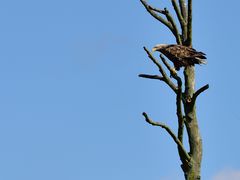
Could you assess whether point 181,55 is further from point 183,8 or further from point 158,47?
point 158,47

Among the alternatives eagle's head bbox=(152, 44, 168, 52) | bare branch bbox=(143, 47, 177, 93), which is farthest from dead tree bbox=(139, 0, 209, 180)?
eagle's head bbox=(152, 44, 168, 52)

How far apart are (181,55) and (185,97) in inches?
89.9

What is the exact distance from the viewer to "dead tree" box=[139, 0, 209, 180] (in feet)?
32.4

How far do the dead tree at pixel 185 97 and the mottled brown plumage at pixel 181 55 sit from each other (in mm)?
550

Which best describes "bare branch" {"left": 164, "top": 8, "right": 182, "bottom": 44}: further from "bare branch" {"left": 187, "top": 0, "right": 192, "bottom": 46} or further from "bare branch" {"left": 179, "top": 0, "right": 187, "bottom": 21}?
"bare branch" {"left": 179, "top": 0, "right": 187, "bottom": 21}

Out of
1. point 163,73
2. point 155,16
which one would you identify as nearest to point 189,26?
point 155,16

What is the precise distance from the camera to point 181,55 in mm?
12922

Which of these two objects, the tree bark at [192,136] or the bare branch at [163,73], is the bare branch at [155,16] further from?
the bare branch at [163,73]

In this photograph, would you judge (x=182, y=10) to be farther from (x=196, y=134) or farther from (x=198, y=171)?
(x=198, y=171)

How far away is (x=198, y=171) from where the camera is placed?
33.3 feet

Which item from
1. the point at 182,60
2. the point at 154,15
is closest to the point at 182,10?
the point at 154,15

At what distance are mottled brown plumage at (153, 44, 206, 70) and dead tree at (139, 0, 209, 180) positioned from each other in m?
0.55

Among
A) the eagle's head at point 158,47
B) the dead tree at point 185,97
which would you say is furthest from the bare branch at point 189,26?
the eagle's head at point 158,47

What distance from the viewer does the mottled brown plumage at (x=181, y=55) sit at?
12842mm
